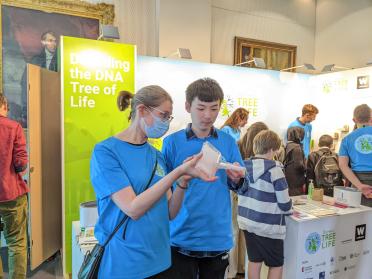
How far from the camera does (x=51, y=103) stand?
3.66m

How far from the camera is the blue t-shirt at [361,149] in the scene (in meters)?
2.95

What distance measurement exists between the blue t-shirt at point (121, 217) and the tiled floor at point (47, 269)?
2526 millimetres

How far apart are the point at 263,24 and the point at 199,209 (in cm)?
556

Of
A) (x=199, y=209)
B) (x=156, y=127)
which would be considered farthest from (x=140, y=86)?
(x=156, y=127)

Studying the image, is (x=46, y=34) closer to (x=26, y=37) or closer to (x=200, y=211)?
(x=26, y=37)

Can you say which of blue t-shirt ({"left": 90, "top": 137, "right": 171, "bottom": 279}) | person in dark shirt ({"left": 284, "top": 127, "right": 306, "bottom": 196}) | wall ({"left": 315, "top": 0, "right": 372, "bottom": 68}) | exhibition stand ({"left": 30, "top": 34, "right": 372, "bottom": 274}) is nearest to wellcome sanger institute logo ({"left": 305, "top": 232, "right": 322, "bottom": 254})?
exhibition stand ({"left": 30, "top": 34, "right": 372, "bottom": 274})

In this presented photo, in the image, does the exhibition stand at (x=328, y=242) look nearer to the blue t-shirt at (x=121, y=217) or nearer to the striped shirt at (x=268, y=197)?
the striped shirt at (x=268, y=197)

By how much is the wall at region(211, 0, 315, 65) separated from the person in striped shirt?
3.81 meters

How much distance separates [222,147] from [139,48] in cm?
381

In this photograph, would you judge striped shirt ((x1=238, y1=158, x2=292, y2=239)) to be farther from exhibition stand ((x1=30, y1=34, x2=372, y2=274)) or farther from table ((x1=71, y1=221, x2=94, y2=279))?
table ((x1=71, y1=221, x2=94, y2=279))

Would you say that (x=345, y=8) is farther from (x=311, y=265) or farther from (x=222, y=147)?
(x=222, y=147)

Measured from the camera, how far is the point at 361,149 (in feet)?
9.74

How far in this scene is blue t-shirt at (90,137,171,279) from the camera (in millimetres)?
1136

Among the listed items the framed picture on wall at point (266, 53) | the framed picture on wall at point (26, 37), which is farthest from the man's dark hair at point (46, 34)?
the framed picture on wall at point (266, 53)
